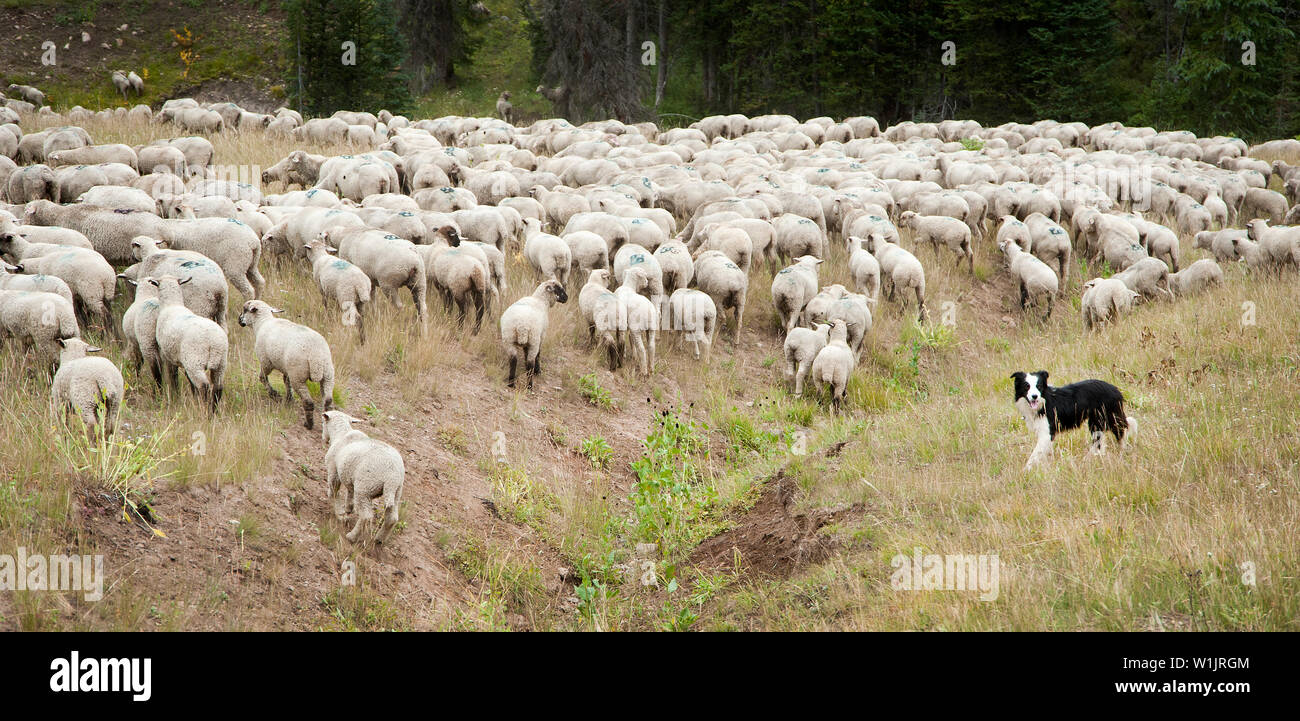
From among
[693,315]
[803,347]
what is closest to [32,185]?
[693,315]

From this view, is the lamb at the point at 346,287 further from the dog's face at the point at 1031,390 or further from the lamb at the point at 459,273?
the dog's face at the point at 1031,390

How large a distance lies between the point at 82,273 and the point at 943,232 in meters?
12.9

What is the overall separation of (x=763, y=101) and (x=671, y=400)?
34.9 metres

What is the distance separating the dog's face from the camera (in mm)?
7656

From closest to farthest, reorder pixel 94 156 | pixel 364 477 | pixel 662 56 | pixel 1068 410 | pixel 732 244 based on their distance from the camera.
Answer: pixel 364 477 → pixel 1068 410 → pixel 732 244 → pixel 94 156 → pixel 662 56

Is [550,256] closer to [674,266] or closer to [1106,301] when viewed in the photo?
[674,266]

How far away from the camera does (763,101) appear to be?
43.9m

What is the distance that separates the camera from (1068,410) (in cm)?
781

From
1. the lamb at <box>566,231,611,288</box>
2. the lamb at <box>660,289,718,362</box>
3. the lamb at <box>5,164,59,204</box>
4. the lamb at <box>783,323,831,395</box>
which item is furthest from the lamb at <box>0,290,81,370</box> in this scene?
the lamb at <box>5,164,59,204</box>

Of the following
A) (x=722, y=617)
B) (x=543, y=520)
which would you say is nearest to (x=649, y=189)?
(x=543, y=520)

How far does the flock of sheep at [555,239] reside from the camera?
8.46 metres

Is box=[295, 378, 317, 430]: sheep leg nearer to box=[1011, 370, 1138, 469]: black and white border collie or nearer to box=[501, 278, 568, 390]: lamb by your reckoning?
box=[501, 278, 568, 390]: lamb

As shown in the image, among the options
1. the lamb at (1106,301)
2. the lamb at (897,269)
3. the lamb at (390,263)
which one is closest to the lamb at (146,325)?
the lamb at (390,263)
